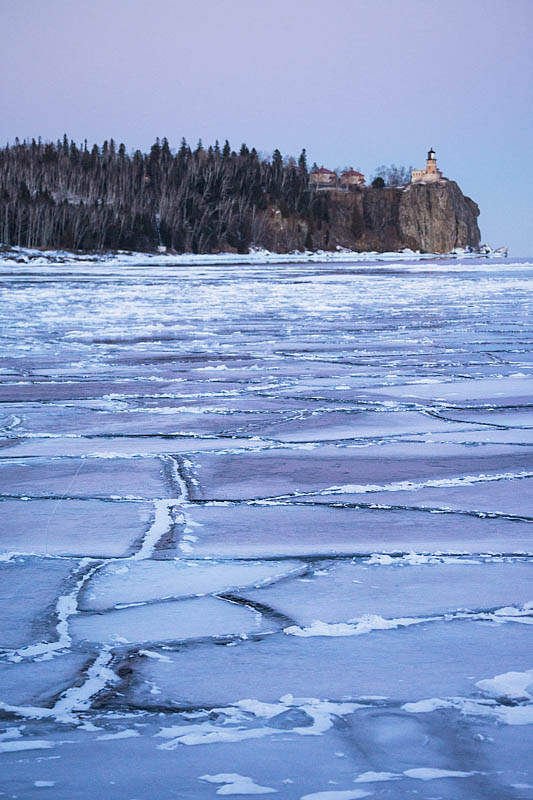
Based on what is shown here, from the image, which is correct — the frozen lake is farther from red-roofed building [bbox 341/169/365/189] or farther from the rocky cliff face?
red-roofed building [bbox 341/169/365/189]

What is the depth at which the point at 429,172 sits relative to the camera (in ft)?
501

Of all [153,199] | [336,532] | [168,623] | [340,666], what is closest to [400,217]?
[153,199]

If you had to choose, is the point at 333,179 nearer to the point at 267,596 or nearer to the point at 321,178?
the point at 321,178

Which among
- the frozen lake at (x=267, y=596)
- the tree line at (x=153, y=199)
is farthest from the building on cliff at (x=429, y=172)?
the frozen lake at (x=267, y=596)

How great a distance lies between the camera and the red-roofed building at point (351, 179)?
519 ft

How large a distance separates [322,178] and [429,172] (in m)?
18.4

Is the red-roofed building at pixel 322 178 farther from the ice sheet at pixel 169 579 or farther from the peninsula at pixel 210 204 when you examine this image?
the ice sheet at pixel 169 579

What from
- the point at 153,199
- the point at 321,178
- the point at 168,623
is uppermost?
the point at 321,178

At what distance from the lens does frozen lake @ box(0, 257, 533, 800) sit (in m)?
1.51

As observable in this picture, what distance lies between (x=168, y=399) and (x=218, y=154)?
129174 mm

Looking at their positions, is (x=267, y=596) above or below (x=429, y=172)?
below

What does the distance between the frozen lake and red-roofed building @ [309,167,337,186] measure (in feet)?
522

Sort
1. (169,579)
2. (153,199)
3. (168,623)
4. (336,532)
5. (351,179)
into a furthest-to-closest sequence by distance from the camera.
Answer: (351,179) < (153,199) < (336,532) < (169,579) < (168,623)

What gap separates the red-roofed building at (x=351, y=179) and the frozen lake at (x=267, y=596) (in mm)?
156733
